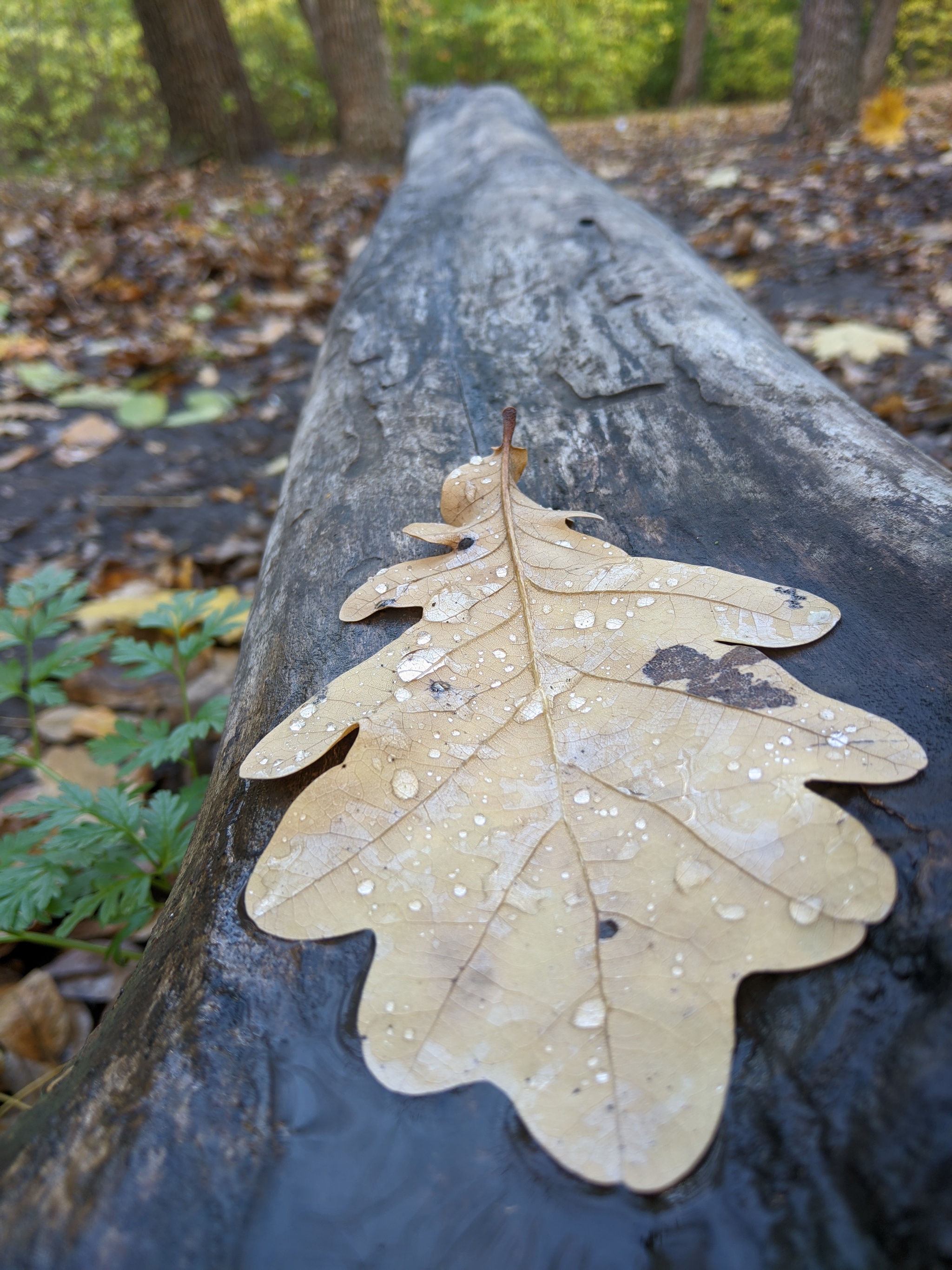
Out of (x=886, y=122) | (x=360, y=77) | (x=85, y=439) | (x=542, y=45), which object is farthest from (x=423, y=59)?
(x=85, y=439)

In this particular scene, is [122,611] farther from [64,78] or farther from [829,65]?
[64,78]

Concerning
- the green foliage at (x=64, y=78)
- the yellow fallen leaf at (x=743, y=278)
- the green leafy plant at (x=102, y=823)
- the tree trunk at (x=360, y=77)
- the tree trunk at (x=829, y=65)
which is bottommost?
the yellow fallen leaf at (x=743, y=278)

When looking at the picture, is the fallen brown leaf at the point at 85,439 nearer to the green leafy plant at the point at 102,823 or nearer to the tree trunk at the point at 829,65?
the green leafy plant at the point at 102,823

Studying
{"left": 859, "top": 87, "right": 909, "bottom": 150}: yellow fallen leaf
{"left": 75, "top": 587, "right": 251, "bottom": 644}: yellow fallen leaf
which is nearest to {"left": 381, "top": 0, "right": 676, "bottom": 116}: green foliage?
{"left": 859, "top": 87, "right": 909, "bottom": 150}: yellow fallen leaf

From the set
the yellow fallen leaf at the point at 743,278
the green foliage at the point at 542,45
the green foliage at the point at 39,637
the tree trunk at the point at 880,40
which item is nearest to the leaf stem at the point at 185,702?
the green foliage at the point at 39,637

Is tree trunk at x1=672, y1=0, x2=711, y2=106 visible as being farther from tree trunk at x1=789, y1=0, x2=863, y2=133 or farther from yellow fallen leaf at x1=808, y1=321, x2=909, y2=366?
yellow fallen leaf at x1=808, y1=321, x2=909, y2=366

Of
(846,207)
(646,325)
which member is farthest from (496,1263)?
(846,207)
